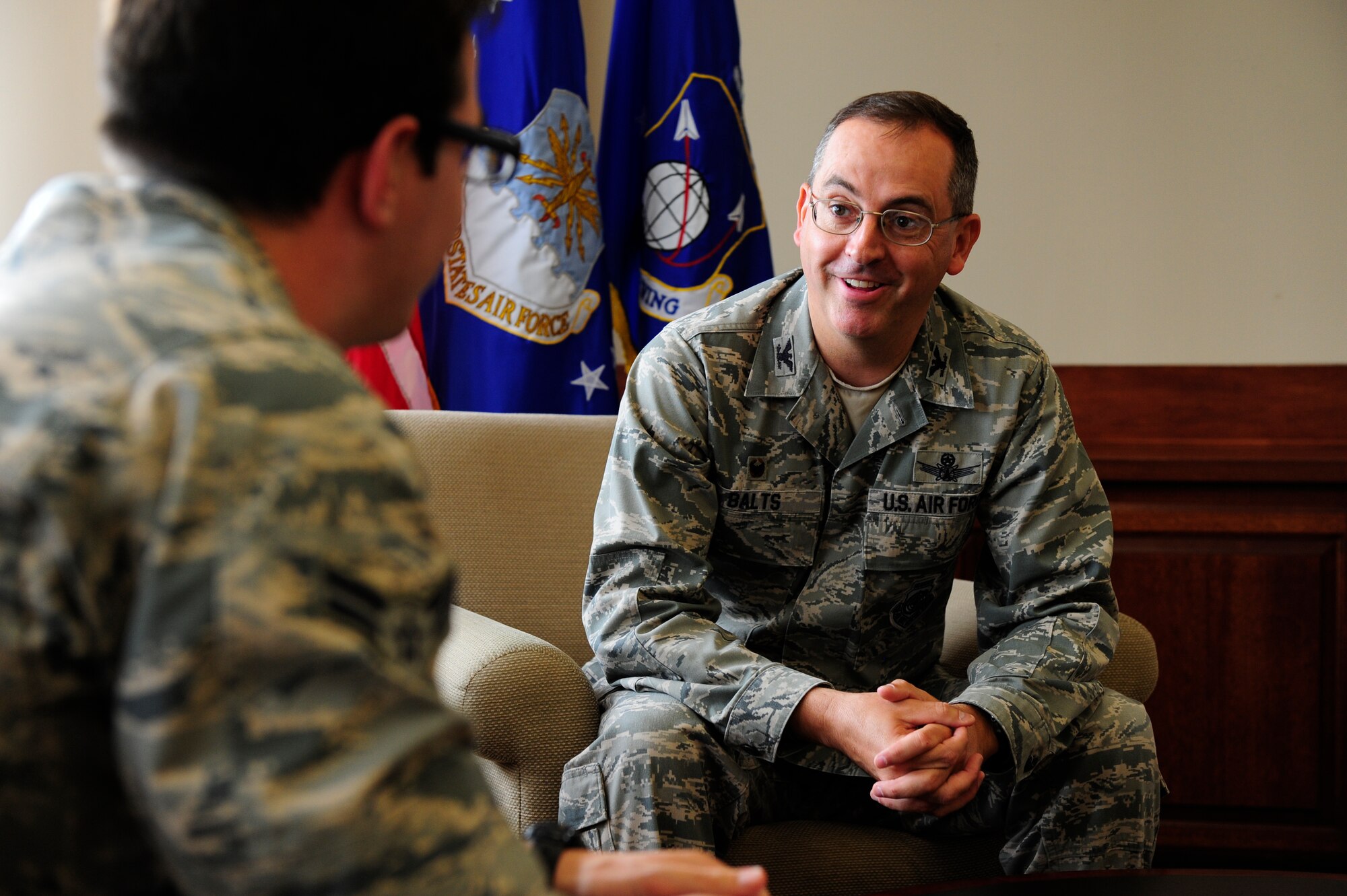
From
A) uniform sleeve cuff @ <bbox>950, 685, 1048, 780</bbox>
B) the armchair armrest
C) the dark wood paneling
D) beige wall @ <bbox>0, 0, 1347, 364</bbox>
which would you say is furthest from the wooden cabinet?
the armchair armrest

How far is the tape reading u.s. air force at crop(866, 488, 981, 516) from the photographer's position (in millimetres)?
1597

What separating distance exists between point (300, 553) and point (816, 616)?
1.21 meters

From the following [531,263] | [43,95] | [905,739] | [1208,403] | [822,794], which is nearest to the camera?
[905,739]

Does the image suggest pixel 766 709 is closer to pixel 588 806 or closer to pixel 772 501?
pixel 588 806

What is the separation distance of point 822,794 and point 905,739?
0.89 ft

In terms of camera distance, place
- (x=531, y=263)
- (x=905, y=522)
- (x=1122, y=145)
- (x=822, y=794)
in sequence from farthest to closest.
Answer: (x=1122, y=145) < (x=531, y=263) < (x=905, y=522) < (x=822, y=794)

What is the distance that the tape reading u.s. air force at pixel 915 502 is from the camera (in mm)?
1597

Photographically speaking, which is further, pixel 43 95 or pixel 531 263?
pixel 531 263

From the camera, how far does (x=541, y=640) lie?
56.4 inches

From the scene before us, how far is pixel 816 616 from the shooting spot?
5.24ft

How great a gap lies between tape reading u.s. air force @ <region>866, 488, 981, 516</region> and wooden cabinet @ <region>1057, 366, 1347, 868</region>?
2.75 feet

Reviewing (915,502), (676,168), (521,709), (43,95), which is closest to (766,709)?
(521,709)

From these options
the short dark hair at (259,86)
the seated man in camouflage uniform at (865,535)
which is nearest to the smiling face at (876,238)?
the seated man in camouflage uniform at (865,535)

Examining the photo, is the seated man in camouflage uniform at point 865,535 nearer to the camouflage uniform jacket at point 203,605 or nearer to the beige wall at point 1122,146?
the camouflage uniform jacket at point 203,605
